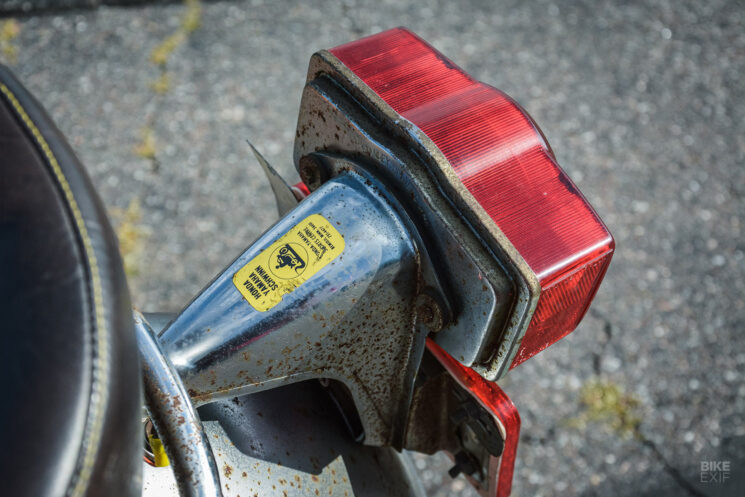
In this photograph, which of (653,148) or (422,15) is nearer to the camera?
(653,148)

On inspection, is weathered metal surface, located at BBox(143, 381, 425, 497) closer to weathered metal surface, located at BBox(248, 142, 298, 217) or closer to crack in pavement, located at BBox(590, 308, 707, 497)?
weathered metal surface, located at BBox(248, 142, 298, 217)

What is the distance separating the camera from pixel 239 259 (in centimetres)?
86

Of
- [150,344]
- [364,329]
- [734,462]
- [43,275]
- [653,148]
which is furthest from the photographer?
[653,148]

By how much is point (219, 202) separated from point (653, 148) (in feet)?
5.17

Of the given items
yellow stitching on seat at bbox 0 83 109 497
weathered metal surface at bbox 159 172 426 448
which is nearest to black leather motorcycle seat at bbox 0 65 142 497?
yellow stitching on seat at bbox 0 83 109 497

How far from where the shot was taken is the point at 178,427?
2.30ft

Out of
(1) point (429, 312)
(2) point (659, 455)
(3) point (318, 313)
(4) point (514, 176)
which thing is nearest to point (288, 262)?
(3) point (318, 313)

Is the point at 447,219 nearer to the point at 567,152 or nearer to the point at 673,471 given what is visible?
the point at 673,471

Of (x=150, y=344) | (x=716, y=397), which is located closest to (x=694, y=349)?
(x=716, y=397)

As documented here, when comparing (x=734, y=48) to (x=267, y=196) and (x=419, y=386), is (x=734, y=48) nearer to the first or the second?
(x=267, y=196)

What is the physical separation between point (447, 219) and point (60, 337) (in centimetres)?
44

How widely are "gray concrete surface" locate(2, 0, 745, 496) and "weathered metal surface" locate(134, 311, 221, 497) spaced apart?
1.29 metres

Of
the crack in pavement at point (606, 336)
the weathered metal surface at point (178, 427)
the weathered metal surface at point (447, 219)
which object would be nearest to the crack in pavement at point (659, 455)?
the crack in pavement at point (606, 336)

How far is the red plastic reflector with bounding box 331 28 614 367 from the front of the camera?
79 centimetres
